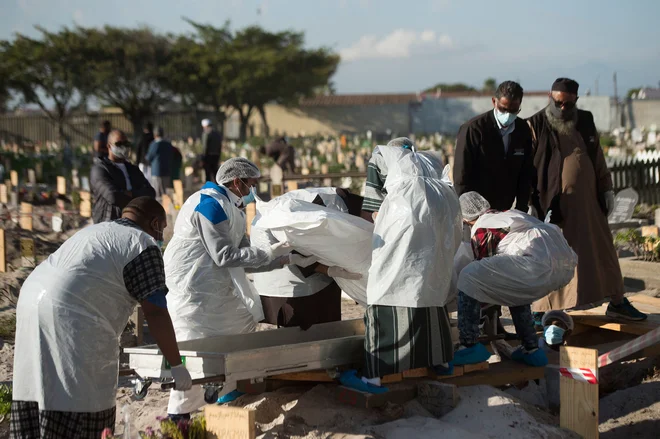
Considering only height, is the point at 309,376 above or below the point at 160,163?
below

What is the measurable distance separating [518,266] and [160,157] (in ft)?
33.2

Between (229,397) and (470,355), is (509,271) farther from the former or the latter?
(229,397)

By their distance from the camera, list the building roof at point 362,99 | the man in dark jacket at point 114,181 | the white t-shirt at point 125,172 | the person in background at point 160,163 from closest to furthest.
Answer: the man in dark jacket at point 114,181
the white t-shirt at point 125,172
the person in background at point 160,163
the building roof at point 362,99

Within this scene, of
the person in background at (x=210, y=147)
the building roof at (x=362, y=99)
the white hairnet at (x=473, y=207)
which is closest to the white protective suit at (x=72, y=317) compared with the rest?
the white hairnet at (x=473, y=207)

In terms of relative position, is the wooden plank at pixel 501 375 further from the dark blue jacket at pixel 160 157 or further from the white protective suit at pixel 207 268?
the dark blue jacket at pixel 160 157

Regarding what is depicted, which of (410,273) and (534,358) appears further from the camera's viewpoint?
(534,358)

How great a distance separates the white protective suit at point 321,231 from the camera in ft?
15.3

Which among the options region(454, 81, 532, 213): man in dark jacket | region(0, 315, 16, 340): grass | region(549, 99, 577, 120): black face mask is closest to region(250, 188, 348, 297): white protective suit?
region(454, 81, 532, 213): man in dark jacket

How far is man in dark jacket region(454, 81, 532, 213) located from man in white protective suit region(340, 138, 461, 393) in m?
1.30

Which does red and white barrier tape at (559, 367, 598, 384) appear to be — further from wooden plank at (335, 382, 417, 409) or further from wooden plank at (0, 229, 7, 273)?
wooden plank at (0, 229, 7, 273)

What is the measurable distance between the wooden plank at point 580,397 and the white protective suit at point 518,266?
2.03 ft

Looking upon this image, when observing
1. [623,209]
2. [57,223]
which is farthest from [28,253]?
[623,209]

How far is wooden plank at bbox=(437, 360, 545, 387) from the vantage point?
4746 mm

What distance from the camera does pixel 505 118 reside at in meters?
5.83
